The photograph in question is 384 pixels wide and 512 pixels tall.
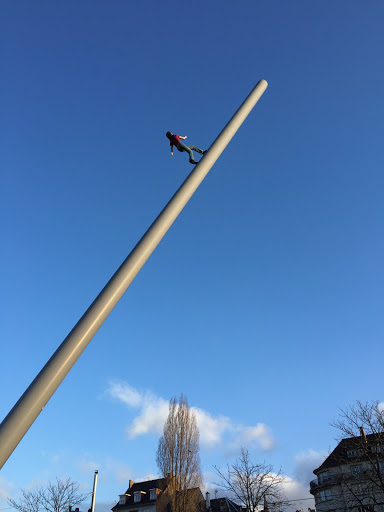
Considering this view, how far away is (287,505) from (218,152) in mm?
27079

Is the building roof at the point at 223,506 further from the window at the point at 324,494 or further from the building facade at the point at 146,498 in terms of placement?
the window at the point at 324,494

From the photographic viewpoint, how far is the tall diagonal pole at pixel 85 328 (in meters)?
2.41

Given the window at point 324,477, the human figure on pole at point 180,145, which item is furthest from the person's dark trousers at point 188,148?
the window at point 324,477

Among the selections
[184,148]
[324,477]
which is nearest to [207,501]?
[324,477]

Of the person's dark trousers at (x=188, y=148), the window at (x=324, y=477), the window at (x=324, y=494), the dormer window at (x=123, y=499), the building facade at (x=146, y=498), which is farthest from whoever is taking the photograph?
the dormer window at (x=123, y=499)

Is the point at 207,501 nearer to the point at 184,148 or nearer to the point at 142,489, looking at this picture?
the point at 142,489

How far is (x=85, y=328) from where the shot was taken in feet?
9.12

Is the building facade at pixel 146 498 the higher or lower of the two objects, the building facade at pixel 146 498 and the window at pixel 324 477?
the lower

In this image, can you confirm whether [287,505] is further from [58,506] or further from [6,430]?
[6,430]

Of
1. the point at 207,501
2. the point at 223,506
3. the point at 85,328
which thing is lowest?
the point at 85,328

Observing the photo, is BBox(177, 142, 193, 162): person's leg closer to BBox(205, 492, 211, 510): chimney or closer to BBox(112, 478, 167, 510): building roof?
BBox(112, 478, 167, 510): building roof

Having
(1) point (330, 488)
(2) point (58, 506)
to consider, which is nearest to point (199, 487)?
(2) point (58, 506)

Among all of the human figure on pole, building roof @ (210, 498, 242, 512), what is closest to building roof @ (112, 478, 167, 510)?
building roof @ (210, 498, 242, 512)

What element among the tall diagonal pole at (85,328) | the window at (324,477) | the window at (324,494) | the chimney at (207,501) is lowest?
the tall diagonal pole at (85,328)
